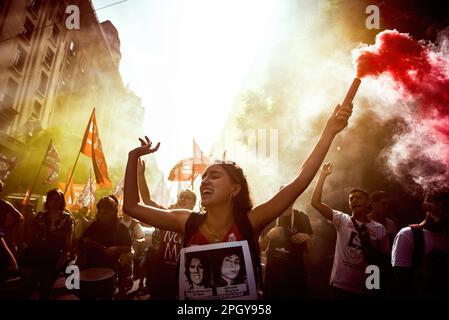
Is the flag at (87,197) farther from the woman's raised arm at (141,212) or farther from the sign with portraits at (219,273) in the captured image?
the sign with portraits at (219,273)

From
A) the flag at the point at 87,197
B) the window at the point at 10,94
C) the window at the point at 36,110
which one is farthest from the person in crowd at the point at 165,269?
the window at the point at 36,110

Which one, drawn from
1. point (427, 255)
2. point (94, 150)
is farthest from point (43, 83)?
point (427, 255)

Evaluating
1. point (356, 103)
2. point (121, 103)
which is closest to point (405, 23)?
point (356, 103)

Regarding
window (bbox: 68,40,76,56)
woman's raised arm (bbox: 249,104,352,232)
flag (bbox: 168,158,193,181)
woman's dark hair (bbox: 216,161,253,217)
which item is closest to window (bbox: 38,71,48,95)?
window (bbox: 68,40,76,56)

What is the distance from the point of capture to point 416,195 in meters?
8.89

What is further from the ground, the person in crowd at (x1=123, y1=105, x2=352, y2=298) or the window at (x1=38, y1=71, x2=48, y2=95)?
the window at (x1=38, y1=71, x2=48, y2=95)

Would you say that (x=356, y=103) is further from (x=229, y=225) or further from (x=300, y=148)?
(x=229, y=225)

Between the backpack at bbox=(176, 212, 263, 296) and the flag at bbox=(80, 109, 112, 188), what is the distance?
23.5ft

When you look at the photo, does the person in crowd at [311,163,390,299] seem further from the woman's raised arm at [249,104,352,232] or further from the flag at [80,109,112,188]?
the flag at [80,109,112,188]

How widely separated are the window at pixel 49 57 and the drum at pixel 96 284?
93.9 feet

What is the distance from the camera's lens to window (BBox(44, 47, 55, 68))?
2664 centimetres

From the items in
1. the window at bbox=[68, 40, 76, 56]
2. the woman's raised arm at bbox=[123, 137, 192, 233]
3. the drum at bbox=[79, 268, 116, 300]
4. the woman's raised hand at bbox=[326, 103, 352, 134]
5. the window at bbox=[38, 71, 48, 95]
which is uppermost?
the window at bbox=[68, 40, 76, 56]

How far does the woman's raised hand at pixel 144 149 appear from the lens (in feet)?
8.02

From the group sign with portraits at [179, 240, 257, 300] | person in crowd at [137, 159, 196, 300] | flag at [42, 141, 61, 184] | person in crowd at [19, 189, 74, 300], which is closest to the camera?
sign with portraits at [179, 240, 257, 300]
